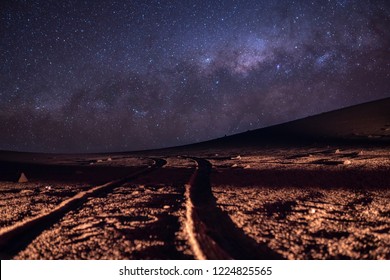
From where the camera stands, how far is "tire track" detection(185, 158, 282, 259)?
3.27 m

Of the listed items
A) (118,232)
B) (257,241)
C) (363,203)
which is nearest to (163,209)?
(118,232)

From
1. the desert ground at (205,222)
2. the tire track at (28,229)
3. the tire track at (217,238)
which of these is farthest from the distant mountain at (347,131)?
the tire track at (28,229)

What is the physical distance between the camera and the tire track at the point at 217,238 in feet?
10.7

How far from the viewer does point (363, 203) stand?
5.12m

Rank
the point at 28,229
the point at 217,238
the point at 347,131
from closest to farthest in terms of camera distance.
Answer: the point at 217,238 < the point at 28,229 < the point at 347,131

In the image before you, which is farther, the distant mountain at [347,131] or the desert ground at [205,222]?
the distant mountain at [347,131]

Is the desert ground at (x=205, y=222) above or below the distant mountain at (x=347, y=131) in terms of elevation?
below

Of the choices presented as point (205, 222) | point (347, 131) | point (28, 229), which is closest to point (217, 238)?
point (205, 222)

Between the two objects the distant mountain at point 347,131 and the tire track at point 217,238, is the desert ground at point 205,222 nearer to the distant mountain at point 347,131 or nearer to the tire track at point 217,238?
the tire track at point 217,238

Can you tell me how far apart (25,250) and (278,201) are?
4476 millimetres

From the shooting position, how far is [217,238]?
147 inches

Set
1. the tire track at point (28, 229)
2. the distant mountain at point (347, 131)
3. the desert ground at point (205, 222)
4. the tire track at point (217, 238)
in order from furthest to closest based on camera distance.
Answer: the distant mountain at point (347, 131) < the tire track at point (28, 229) < the desert ground at point (205, 222) < the tire track at point (217, 238)

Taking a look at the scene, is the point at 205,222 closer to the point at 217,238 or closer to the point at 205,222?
the point at 205,222

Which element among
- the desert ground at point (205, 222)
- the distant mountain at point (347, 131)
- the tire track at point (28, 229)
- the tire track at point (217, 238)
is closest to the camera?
the tire track at point (217, 238)
